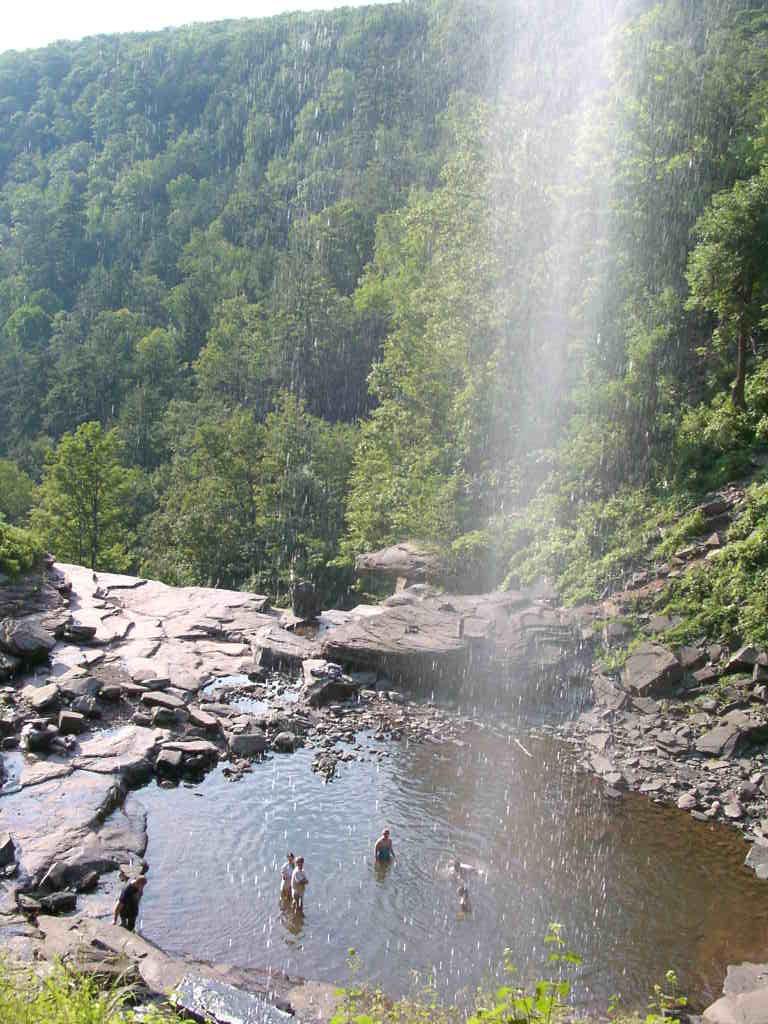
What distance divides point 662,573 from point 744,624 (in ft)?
12.1

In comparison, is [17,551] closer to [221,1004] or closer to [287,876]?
[287,876]

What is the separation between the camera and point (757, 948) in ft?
46.4

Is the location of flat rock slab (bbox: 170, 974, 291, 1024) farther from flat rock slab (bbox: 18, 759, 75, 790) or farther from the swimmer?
flat rock slab (bbox: 18, 759, 75, 790)

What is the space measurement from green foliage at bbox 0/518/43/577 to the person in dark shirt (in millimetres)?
17286

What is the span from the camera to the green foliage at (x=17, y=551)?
2892 cm

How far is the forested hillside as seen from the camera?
95.5 feet

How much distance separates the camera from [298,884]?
1497 cm

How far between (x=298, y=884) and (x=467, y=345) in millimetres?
26667

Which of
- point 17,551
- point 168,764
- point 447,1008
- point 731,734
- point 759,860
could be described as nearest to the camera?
point 447,1008

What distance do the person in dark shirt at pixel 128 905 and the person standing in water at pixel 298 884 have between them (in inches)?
98.5

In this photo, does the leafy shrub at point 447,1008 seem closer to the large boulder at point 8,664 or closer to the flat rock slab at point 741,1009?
the flat rock slab at point 741,1009

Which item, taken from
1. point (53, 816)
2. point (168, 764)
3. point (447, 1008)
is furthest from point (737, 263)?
point (53, 816)

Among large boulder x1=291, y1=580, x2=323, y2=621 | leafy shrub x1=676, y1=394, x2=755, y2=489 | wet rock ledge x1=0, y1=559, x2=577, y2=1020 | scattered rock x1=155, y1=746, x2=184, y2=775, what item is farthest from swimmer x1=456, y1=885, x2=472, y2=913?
large boulder x1=291, y1=580, x2=323, y2=621

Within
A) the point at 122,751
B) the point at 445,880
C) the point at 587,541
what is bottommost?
the point at 445,880
